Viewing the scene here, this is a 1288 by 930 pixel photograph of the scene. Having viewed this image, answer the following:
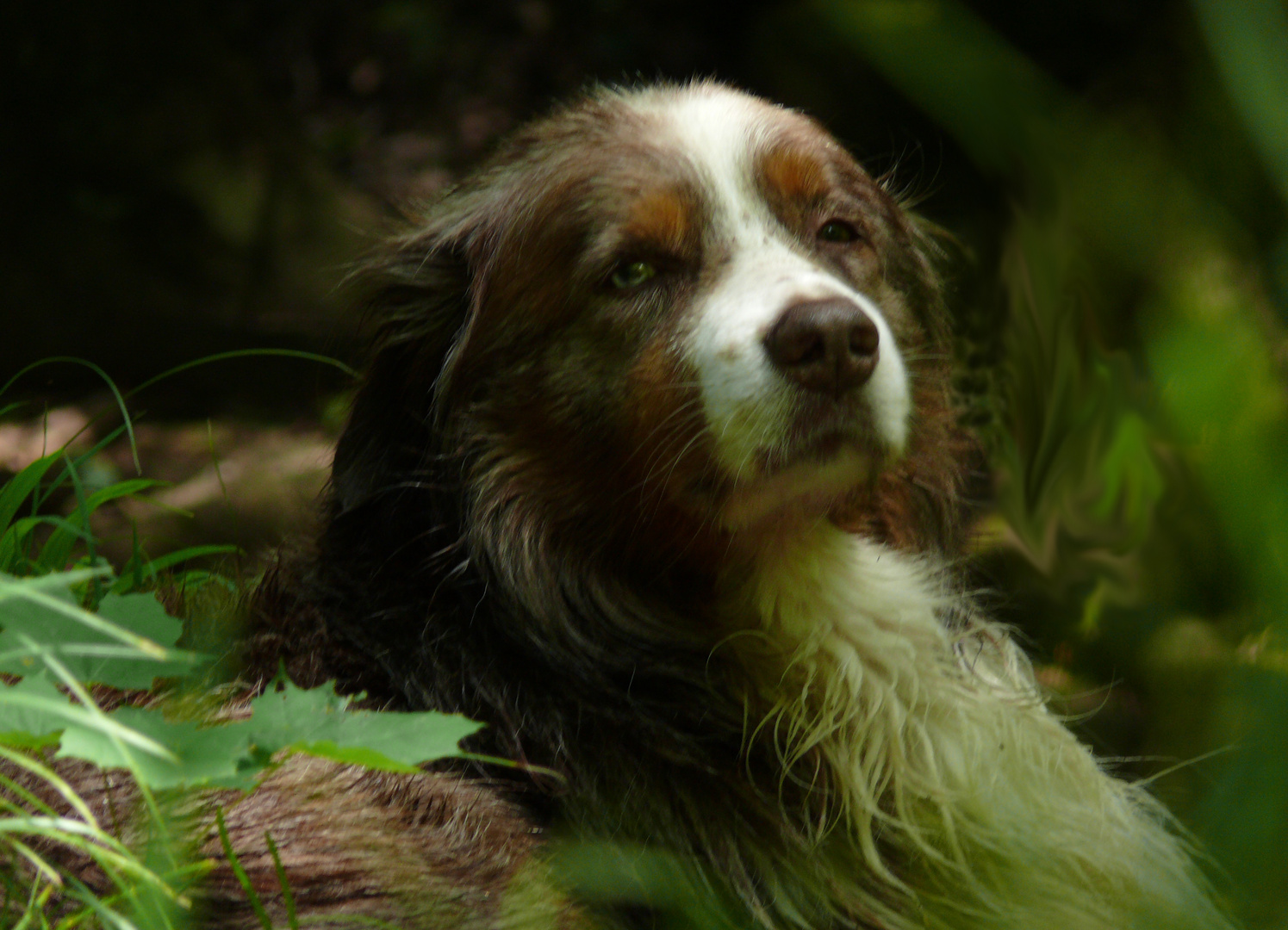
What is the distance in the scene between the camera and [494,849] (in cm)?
229

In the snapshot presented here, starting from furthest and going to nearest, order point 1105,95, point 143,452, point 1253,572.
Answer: point 143,452
point 1105,95
point 1253,572

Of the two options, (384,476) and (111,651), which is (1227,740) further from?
(384,476)

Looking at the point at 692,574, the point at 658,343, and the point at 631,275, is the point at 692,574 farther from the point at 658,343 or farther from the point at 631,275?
the point at 631,275

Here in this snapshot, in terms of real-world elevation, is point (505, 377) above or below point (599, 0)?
below

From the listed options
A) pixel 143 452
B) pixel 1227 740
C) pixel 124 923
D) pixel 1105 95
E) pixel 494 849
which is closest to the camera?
pixel 1227 740

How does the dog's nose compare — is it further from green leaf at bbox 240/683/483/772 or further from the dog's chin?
green leaf at bbox 240/683/483/772

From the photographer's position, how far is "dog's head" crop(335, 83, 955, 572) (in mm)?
2510

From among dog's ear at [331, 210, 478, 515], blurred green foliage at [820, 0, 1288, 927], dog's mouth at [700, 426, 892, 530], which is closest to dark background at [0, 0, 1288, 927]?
blurred green foliage at [820, 0, 1288, 927]

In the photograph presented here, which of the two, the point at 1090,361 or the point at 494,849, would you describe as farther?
the point at 494,849

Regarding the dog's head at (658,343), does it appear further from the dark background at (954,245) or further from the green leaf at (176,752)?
the green leaf at (176,752)

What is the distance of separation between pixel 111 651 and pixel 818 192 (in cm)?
182

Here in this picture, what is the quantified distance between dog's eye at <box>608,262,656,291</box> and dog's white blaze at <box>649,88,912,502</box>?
0.49 feet

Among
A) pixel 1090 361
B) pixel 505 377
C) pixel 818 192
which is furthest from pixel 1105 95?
pixel 1090 361

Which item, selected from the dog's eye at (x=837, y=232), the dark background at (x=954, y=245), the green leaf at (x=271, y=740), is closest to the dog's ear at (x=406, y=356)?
the dark background at (x=954, y=245)
